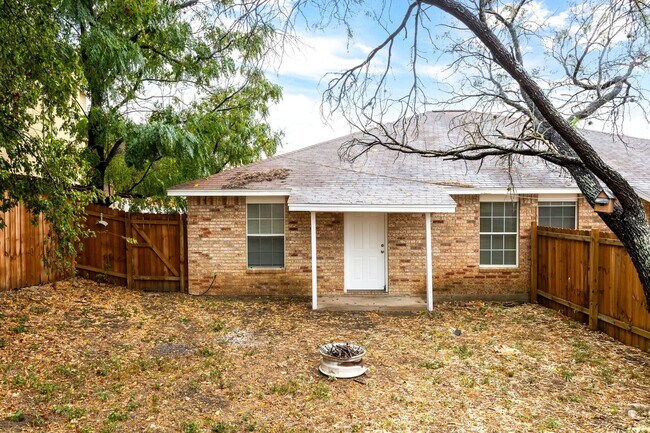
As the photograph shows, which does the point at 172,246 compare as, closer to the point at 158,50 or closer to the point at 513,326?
the point at 158,50

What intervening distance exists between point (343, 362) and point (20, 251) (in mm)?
8107

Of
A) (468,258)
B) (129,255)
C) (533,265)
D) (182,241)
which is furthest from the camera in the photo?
(129,255)

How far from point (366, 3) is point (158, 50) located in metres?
8.55

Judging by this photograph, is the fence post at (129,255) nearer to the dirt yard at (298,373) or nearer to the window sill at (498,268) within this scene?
the dirt yard at (298,373)

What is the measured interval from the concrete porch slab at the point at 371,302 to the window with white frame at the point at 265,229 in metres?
1.56

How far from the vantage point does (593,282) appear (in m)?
7.88

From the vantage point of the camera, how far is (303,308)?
991 centimetres

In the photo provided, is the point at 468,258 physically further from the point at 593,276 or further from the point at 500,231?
the point at 593,276

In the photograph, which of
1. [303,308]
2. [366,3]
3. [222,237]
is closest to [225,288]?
[222,237]

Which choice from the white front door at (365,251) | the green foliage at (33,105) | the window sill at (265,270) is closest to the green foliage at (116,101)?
the green foliage at (33,105)

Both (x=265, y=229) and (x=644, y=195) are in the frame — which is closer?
(x=644, y=195)

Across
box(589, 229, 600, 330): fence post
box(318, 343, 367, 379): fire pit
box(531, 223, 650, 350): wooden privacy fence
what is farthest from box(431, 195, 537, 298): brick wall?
box(318, 343, 367, 379): fire pit

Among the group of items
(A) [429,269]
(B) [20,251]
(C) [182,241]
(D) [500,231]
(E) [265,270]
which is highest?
(D) [500,231]

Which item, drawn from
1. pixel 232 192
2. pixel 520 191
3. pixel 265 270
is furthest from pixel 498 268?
pixel 232 192
